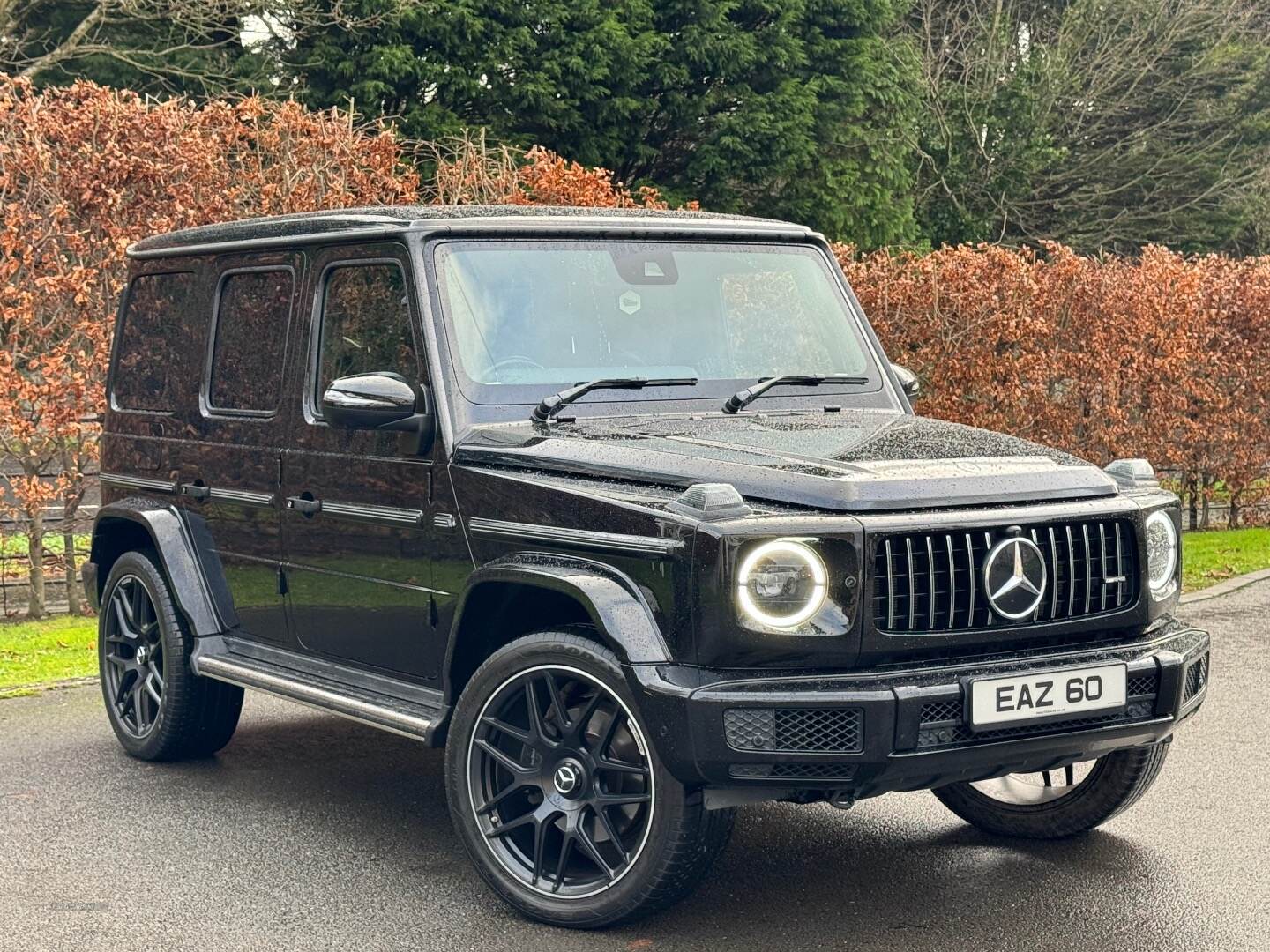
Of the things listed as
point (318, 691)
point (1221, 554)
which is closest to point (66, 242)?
point (318, 691)

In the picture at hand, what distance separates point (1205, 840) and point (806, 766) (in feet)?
6.95

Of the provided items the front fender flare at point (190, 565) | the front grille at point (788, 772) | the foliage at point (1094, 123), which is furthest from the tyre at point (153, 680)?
Answer: the foliage at point (1094, 123)

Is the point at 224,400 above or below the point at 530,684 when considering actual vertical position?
above

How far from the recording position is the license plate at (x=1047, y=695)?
4.69 m

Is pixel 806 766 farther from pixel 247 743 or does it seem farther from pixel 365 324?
pixel 247 743

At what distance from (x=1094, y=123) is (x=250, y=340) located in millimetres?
33858

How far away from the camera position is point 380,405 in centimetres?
550

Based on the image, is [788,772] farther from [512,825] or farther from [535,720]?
[512,825]

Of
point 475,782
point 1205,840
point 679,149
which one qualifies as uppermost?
point 679,149

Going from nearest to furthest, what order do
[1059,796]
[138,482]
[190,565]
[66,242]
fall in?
[1059,796]
[190,565]
[138,482]
[66,242]

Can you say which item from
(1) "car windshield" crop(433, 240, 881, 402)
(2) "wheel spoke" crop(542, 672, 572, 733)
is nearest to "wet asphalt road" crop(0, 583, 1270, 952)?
(2) "wheel spoke" crop(542, 672, 572, 733)

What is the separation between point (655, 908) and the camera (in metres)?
4.88

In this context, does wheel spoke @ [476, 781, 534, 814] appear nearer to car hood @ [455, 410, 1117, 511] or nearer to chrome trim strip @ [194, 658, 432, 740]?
chrome trim strip @ [194, 658, 432, 740]

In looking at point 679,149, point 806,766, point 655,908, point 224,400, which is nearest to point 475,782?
point 655,908
